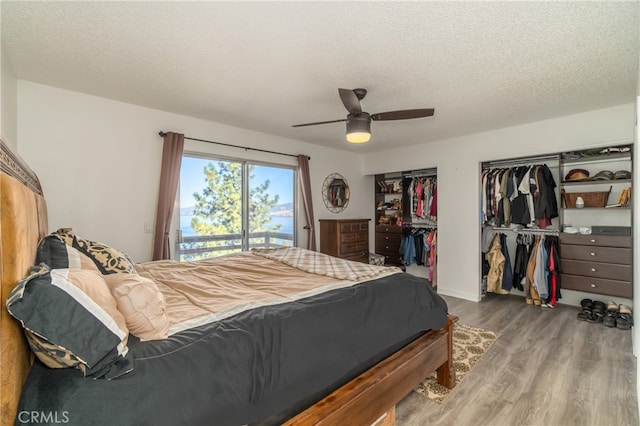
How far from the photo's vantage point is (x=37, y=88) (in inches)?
103

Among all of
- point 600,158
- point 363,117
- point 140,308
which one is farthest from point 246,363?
point 600,158

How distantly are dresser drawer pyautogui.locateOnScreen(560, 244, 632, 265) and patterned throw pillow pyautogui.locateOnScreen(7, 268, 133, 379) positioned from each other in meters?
4.52

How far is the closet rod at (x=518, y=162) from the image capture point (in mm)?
3914

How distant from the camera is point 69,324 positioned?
841 millimetres

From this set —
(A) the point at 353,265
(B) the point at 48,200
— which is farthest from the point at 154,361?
(B) the point at 48,200

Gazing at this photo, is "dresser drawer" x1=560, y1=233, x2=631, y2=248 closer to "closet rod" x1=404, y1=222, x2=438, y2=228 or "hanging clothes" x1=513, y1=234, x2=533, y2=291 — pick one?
"hanging clothes" x1=513, y1=234, x2=533, y2=291

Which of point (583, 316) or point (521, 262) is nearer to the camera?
point (583, 316)

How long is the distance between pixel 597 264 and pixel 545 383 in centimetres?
208

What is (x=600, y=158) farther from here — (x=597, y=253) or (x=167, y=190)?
(x=167, y=190)

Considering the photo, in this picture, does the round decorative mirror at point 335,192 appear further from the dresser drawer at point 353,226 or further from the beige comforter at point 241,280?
the beige comforter at point 241,280

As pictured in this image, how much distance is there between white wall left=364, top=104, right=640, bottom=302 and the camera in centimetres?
331

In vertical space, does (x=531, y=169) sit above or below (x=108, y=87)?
below

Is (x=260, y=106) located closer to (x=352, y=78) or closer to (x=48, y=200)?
(x=352, y=78)

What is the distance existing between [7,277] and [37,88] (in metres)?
2.77
